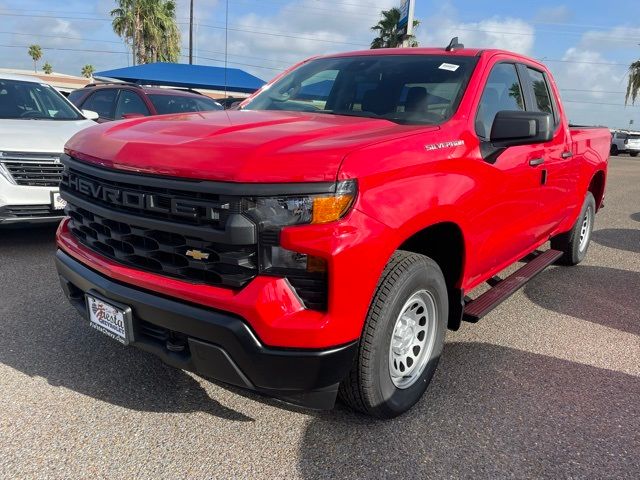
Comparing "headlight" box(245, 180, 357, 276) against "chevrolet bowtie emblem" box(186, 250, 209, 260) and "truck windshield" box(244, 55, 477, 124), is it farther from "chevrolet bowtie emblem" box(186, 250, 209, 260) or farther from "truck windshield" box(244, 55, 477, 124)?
"truck windshield" box(244, 55, 477, 124)

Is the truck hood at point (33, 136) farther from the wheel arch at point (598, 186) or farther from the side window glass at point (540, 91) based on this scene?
the wheel arch at point (598, 186)

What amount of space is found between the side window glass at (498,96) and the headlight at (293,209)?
1385mm

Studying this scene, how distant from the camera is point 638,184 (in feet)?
49.1

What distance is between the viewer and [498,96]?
3432mm

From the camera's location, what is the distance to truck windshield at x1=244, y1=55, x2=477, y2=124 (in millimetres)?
3117

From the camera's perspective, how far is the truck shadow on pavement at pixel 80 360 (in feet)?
9.25

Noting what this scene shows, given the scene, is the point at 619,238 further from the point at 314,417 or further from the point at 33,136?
the point at 33,136

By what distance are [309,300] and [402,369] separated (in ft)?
2.94

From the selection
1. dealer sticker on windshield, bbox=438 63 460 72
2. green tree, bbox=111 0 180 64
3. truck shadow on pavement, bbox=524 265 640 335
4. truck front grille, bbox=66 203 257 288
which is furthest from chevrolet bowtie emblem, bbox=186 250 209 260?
green tree, bbox=111 0 180 64

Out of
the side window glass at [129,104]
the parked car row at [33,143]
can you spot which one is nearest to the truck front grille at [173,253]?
the parked car row at [33,143]

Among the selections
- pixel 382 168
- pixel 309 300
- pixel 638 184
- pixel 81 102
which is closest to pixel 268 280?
pixel 309 300

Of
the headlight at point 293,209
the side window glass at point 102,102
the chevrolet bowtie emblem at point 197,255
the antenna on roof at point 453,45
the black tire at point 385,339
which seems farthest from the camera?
the side window glass at point 102,102

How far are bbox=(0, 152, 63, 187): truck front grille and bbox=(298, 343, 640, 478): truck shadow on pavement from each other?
3.71 metres

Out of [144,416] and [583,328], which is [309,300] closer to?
[144,416]
